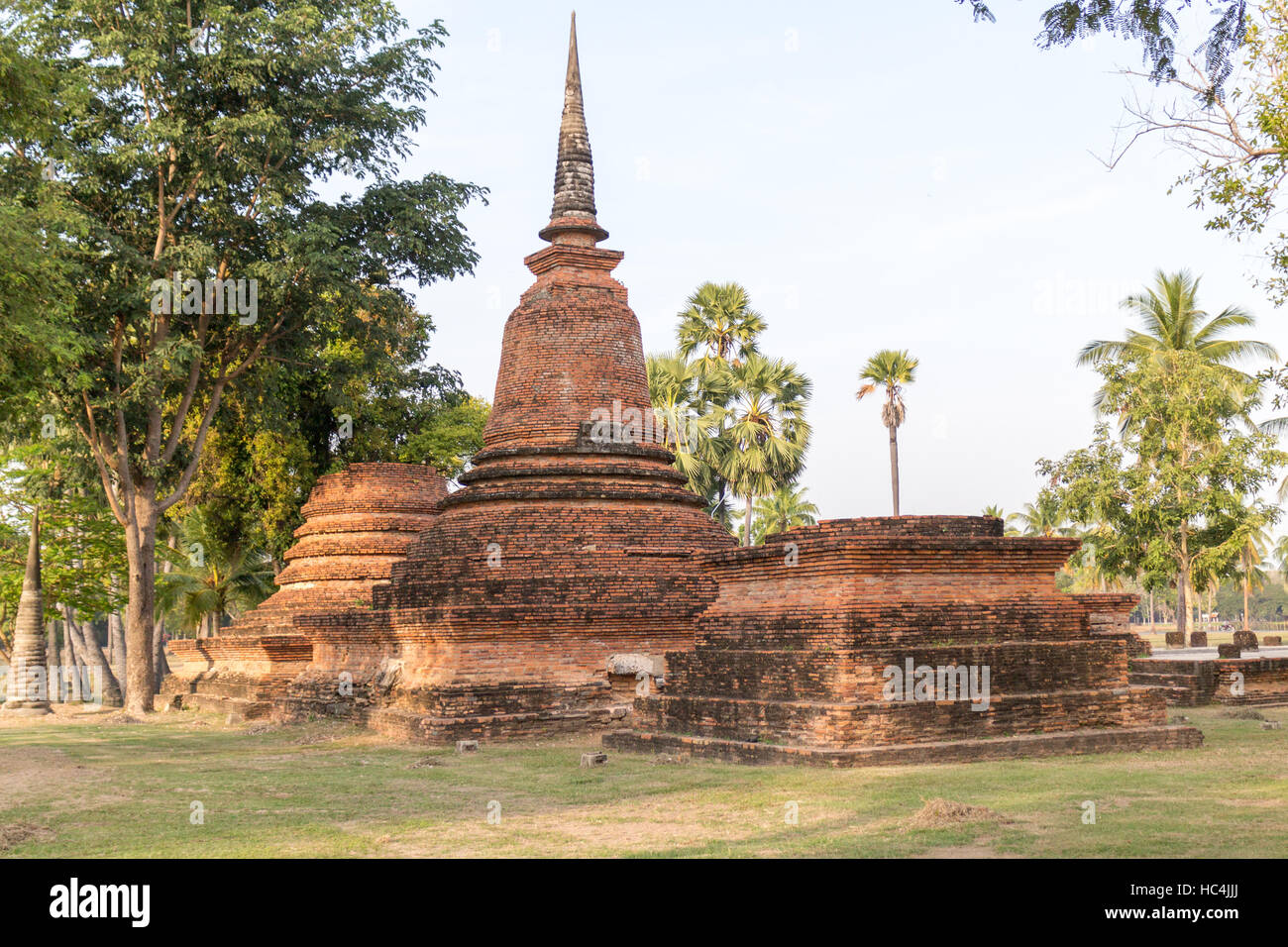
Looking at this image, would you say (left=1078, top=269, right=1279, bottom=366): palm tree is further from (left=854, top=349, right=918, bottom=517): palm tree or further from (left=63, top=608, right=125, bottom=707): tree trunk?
(left=63, top=608, right=125, bottom=707): tree trunk

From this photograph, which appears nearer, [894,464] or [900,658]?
[900,658]

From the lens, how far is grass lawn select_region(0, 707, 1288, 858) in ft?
26.8

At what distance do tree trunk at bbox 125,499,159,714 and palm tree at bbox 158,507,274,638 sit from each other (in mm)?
5939

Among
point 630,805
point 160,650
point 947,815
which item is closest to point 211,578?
point 160,650

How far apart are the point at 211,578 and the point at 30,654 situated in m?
6.45

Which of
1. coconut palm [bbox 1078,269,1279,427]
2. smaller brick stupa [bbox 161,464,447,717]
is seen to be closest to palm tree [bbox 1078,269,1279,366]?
coconut palm [bbox 1078,269,1279,427]

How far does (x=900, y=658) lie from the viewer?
494 inches

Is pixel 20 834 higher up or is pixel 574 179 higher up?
pixel 574 179

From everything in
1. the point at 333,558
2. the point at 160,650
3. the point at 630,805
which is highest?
the point at 333,558

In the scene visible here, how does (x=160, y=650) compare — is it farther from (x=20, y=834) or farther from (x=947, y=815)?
(x=947, y=815)

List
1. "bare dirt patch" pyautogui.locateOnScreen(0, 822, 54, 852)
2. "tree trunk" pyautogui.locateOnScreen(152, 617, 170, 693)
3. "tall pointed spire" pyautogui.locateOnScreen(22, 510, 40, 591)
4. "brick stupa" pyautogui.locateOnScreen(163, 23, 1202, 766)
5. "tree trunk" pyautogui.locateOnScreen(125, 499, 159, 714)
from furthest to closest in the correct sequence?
"tree trunk" pyautogui.locateOnScreen(152, 617, 170, 693), "tall pointed spire" pyautogui.locateOnScreen(22, 510, 40, 591), "tree trunk" pyautogui.locateOnScreen(125, 499, 159, 714), "brick stupa" pyautogui.locateOnScreen(163, 23, 1202, 766), "bare dirt patch" pyautogui.locateOnScreen(0, 822, 54, 852)

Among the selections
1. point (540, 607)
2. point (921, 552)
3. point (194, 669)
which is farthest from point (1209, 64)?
point (194, 669)

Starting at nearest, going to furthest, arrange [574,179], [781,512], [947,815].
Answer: [947,815]
[574,179]
[781,512]

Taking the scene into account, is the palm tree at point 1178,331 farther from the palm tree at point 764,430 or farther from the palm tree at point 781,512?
the palm tree at point 781,512
